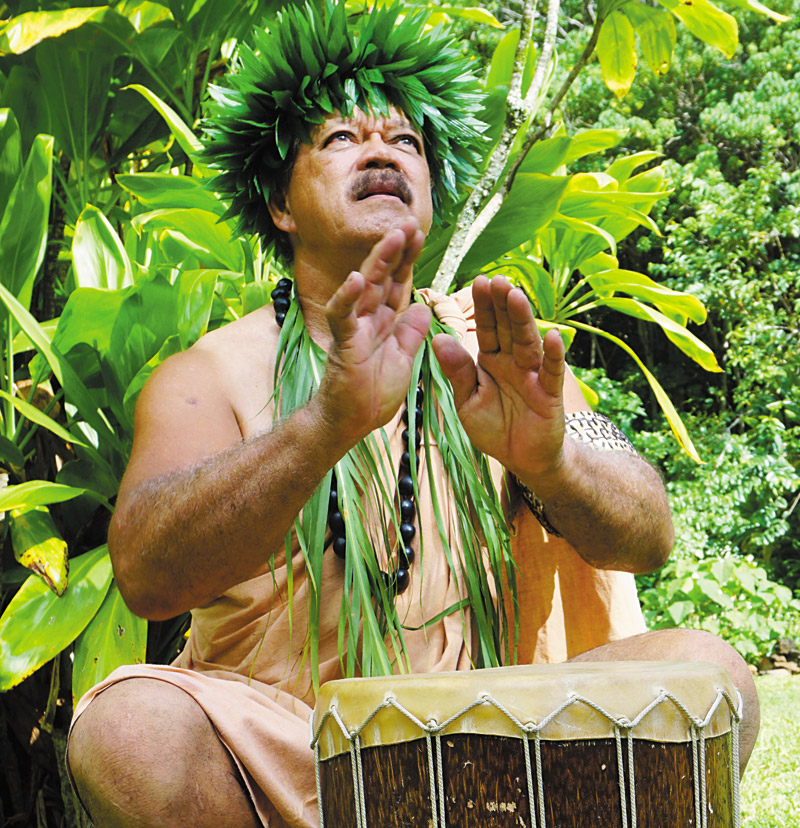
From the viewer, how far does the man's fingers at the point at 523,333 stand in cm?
128

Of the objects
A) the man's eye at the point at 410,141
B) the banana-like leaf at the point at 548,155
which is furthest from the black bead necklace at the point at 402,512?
the banana-like leaf at the point at 548,155

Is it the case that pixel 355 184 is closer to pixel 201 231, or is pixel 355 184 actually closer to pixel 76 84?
pixel 201 231

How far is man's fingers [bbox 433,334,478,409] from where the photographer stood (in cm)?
140

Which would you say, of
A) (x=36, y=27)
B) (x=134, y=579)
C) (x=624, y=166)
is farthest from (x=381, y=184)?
(x=624, y=166)

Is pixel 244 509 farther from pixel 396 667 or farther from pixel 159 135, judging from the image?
pixel 159 135

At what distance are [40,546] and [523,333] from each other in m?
1.33

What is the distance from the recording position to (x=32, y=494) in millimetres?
2082

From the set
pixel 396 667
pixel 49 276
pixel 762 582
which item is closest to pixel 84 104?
pixel 49 276

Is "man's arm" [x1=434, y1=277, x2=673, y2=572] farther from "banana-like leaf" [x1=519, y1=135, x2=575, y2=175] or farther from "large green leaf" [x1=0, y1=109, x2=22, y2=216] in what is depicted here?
"large green leaf" [x1=0, y1=109, x2=22, y2=216]

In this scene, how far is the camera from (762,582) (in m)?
6.14

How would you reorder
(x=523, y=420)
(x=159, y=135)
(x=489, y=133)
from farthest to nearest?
1. (x=159, y=135)
2. (x=489, y=133)
3. (x=523, y=420)

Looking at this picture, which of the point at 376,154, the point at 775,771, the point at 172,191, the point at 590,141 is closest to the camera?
the point at 376,154

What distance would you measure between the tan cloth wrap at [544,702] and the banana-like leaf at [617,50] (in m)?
2.03

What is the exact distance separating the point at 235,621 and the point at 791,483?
6878mm
